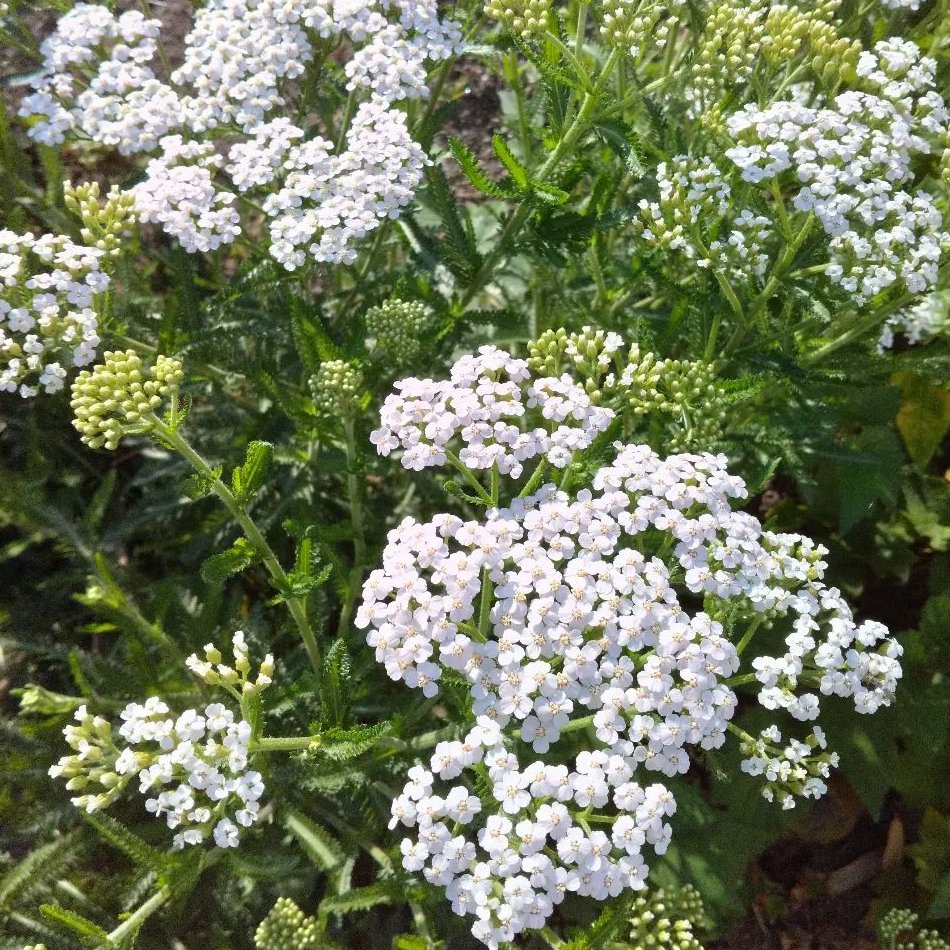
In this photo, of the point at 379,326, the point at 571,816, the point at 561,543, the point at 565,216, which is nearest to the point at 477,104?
the point at 565,216

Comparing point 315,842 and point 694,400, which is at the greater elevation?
point 694,400

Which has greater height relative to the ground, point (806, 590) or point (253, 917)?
point (806, 590)

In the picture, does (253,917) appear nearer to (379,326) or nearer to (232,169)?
(379,326)

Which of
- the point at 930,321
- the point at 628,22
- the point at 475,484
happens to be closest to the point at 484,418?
the point at 475,484

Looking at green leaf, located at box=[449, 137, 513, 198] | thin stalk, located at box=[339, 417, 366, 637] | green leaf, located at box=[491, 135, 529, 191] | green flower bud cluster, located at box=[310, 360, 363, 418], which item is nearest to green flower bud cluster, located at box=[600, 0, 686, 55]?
green leaf, located at box=[491, 135, 529, 191]

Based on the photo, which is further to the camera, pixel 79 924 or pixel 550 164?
pixel 550 164

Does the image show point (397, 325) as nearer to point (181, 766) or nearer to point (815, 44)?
point (181, 766)
